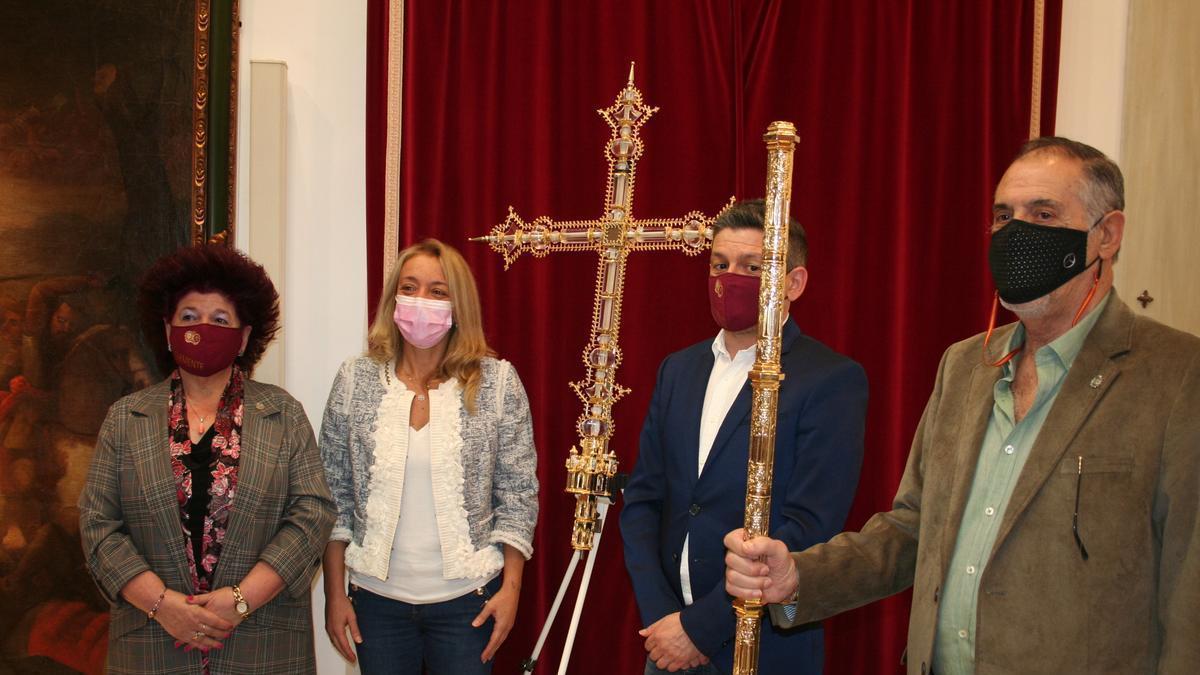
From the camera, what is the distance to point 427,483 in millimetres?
2824

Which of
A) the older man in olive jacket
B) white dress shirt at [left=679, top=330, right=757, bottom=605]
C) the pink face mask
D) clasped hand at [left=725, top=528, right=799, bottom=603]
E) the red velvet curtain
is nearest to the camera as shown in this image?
the older man in olive jacket

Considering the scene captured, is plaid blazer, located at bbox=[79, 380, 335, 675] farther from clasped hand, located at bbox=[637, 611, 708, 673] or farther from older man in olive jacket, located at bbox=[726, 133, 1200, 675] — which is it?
older man in olive jacket, located at bbox=[726, 133, 1200, 675]

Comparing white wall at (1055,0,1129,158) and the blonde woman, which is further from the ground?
white wall at (1055,0,1129,158)

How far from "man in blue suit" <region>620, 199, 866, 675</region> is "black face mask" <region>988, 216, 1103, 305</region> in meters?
0.70

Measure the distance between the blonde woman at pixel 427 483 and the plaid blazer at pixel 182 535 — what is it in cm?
16

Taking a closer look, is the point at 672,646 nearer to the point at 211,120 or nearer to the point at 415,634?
the point at 415,634

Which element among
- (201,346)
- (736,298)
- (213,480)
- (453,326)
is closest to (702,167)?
(453,326)

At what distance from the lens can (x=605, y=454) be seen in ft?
9.18

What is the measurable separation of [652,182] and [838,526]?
1712 millimetres

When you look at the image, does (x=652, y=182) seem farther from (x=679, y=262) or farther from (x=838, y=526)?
(x=838, y=526)

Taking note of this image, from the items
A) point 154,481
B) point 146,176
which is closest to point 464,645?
point 154,481

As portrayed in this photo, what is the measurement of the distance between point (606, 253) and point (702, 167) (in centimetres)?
92

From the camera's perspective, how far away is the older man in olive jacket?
5.24ft

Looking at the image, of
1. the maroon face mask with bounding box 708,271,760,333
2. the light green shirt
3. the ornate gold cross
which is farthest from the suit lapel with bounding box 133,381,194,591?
the light green shirt
